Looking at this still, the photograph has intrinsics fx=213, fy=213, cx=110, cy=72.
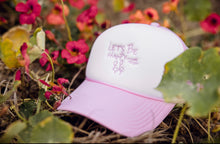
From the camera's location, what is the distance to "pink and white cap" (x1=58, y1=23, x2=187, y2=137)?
0.68 metres

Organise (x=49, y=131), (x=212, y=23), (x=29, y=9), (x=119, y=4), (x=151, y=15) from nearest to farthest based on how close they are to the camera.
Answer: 1. (x=49, y=131)
2. (x=29, y=9)
3. (x=151, y=15)
4. (x=212, y=23)
5. (x=119, y=4)

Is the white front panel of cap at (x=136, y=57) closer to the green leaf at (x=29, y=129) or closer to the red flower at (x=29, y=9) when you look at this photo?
the green leaf at (x=29, y=129)

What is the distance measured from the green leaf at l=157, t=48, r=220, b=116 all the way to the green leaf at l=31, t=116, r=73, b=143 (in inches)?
11.2

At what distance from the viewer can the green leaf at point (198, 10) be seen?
173 cm

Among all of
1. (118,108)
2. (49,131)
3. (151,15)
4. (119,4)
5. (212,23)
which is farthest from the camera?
(119,4)

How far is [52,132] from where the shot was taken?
1.86ft

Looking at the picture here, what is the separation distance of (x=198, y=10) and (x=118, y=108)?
1.41 m

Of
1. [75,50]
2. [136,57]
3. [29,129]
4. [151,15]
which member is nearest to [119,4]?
[151,15]

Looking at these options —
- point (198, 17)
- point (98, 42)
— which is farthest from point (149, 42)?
point (198, 17)

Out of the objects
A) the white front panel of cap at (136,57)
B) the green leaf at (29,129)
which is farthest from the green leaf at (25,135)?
the white front panel of cap at (136,57)

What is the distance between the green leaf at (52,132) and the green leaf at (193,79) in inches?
11.2

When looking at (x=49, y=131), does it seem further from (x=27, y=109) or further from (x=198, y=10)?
(x=198, y=10)

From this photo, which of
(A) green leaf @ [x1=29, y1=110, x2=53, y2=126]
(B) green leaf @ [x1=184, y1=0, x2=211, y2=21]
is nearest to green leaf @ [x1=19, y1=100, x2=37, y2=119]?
(A) green leaf @ [x1=29, y1=110, x2=53, y2=126]

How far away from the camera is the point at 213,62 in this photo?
0.61 m
